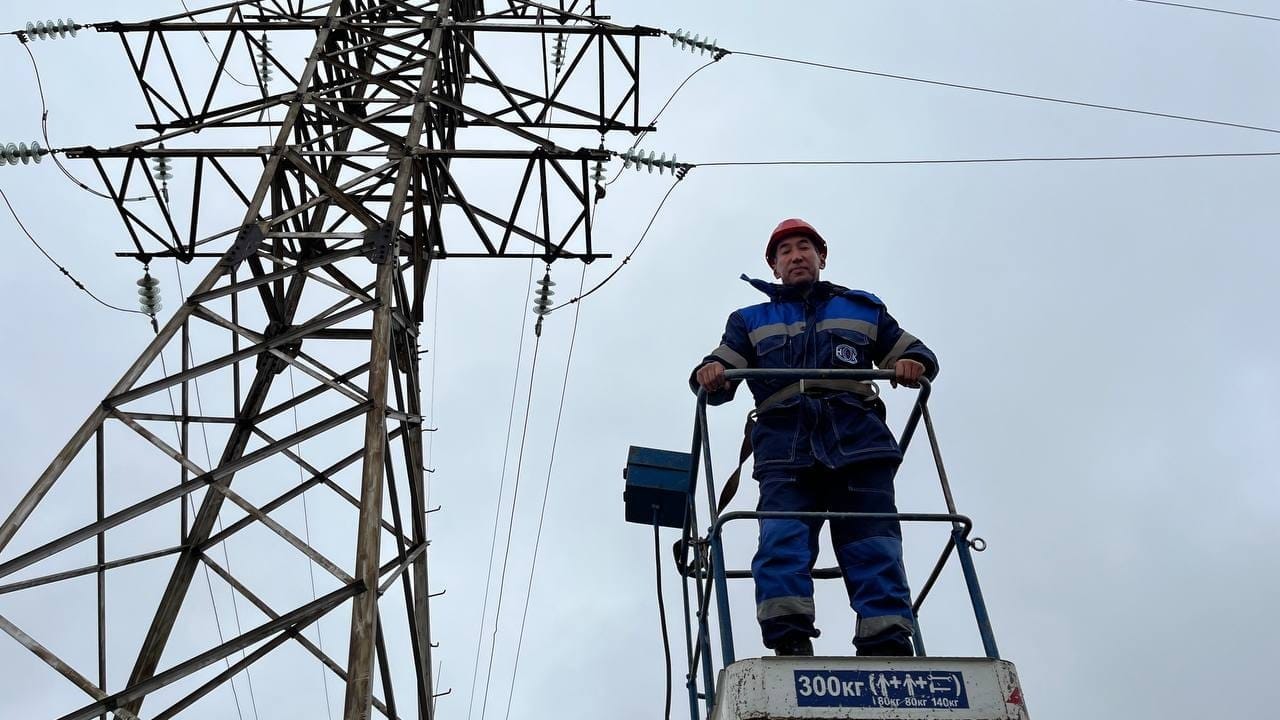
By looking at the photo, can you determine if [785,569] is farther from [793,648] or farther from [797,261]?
[797,261]

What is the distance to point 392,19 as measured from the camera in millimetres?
9281

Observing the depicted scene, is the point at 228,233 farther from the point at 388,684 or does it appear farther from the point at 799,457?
the point at 799,457

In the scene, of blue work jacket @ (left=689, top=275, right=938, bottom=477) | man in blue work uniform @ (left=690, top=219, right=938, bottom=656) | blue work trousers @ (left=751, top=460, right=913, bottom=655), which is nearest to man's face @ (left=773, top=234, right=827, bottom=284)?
man in blue work uniform @ (left=690, top=219, right=938, bottom=656)

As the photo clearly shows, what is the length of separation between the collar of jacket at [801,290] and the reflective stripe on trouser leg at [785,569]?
990 millimetres

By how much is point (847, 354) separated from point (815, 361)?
16cm

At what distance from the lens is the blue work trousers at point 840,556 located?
13.7 ft

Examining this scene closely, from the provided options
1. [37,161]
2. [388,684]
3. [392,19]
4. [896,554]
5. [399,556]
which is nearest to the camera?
[896,554]

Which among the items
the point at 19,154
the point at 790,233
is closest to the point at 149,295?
the point at 19,154

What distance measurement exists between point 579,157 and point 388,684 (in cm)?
387

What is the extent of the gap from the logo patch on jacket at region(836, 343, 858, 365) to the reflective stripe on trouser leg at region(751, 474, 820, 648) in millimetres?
638

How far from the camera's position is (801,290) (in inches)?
204

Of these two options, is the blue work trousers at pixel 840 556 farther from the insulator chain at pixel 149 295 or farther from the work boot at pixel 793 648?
the insulator chain at pixel 149 295

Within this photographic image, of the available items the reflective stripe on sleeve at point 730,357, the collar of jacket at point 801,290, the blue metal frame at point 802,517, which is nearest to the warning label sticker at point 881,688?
the blue metal frame at point 802,517

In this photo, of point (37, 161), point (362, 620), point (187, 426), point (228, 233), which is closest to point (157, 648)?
point (187, 426)
